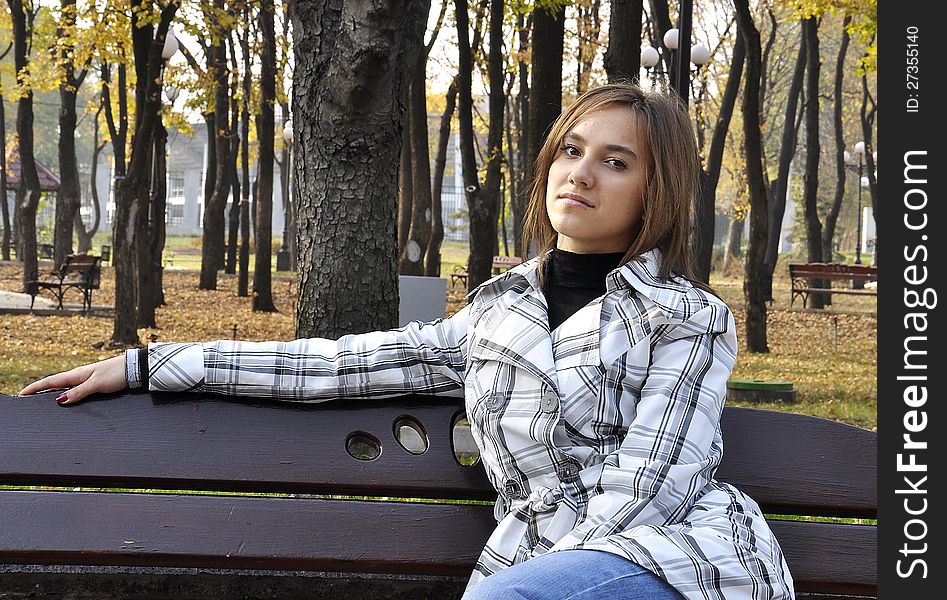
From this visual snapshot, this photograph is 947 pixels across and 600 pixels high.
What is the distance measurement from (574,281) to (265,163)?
55.5ft

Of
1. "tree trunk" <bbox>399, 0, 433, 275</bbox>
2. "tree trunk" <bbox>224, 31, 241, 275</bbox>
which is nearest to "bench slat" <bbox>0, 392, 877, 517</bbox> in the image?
"tree trunk" <bbox>399, 0, 433, 275</bbox>

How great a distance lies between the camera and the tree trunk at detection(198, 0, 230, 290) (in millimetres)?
19141

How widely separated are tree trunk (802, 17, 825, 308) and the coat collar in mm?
15316

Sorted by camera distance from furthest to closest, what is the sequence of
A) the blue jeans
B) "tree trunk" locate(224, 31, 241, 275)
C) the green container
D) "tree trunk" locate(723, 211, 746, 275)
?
1. "tree trunk" locate(723, 211, 746, 275)
2. "tree trunk" locate(224, 31, 241, 275)
3. the green container
4. the blue jeans

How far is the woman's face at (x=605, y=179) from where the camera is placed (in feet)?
8.25

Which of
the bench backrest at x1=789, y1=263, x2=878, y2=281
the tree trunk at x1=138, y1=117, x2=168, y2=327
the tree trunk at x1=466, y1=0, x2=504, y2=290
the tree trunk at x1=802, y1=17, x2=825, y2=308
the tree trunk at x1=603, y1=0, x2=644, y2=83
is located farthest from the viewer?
the bench backrest at x1=789, y1=263, x2=878, y2=281

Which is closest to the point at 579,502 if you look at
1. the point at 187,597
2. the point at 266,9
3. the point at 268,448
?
the point at 268,448

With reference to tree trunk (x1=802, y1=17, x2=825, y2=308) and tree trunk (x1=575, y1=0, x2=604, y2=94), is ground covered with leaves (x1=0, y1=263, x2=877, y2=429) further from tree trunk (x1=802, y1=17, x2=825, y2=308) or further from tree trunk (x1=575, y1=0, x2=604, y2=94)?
tree trunk (x1=575, y1=0, x2=604, y2=94)

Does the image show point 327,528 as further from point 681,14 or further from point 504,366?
point 681,14

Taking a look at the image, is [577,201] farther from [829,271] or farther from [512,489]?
[829,271]

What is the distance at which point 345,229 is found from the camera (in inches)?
167

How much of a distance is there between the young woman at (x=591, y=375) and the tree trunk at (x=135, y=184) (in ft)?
30.5

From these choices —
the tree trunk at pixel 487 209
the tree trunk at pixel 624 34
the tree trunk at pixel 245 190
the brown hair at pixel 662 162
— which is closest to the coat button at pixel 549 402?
the brown hair at pixel 662 162

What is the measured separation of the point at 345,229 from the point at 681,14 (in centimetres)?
611
